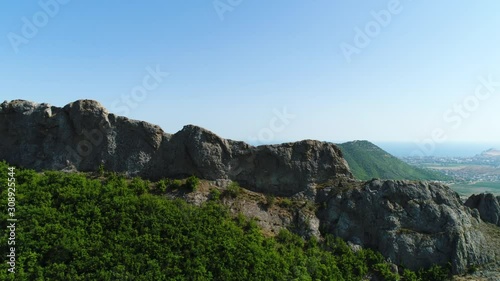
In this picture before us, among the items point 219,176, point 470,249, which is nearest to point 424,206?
point 470,249

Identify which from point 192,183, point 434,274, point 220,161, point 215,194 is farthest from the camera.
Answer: point 220,161

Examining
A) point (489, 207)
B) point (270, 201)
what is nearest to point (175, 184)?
point (270, 201)

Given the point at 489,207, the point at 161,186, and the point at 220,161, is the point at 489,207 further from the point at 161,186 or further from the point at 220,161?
the point at 161,186

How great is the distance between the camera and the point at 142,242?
65.6ft

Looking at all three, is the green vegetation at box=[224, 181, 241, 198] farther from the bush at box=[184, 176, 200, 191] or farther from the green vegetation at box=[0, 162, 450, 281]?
the bush at box=[184, 176, 200, 191]

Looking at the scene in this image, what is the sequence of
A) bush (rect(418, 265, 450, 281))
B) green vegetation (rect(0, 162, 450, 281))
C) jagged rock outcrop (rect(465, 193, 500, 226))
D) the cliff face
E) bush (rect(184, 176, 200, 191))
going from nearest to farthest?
green vegetation (rect(0, 162, 450, 281)), bush (rect(418, 265, 450, 281)), bush (rect(184, 176, 200, 191)), the cliff face, jagged rock outcrop (rect(465, 193, 500, 226))

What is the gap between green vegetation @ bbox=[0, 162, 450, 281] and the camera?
18734 mm

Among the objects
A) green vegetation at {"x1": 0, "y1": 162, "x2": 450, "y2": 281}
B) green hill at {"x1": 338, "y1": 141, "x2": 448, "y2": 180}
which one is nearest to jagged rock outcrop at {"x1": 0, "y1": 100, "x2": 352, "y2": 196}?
green vegetation at {"x1": 0, "y1": 162, "x2": 450, "y2": 281}

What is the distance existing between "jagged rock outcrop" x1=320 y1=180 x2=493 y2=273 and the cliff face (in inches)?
3.2

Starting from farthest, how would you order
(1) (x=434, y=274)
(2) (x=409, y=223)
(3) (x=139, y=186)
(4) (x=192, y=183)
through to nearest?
(4) (x=192, y=183), (2) (x=409, y=223), (3) (x=139, y=186), (1) (x=434, y=274)

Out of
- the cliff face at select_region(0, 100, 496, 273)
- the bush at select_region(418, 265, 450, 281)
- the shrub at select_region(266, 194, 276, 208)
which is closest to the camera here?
the bush at select_region(418, 265, 450, 281)

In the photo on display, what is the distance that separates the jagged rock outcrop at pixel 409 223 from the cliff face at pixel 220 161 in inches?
3.2

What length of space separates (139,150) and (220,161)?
290 inches

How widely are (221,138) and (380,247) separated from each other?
633 inches
